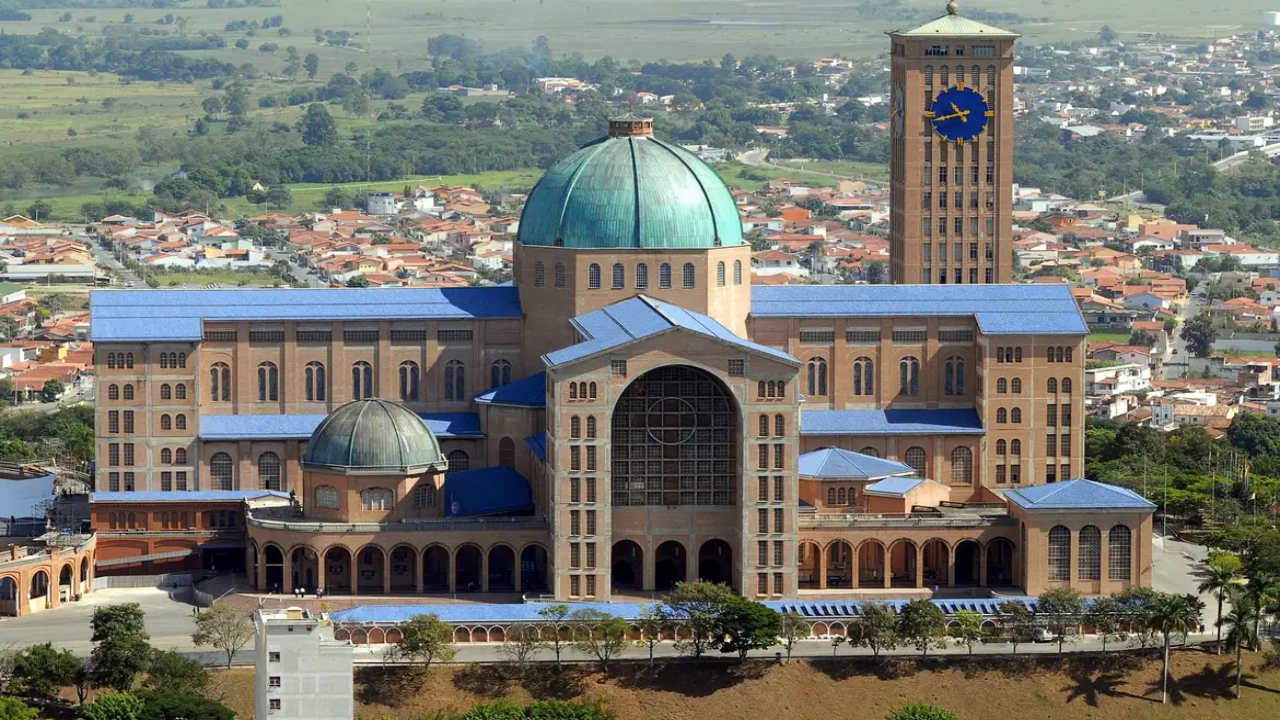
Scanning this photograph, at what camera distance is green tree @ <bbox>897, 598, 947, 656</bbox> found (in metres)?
128

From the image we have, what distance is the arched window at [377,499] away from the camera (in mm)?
135375

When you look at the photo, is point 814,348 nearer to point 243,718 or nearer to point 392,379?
point 392,379

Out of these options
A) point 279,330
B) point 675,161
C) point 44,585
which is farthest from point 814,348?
point 44,585

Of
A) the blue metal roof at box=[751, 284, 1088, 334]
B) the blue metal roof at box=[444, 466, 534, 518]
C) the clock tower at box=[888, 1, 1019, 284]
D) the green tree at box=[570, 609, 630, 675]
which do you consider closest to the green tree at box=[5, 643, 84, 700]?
the green tree at box=[570, 609, 630, 675]

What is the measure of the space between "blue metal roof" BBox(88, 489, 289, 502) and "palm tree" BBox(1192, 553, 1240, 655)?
39425mm

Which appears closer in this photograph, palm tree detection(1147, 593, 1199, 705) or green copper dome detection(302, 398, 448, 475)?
palm tree detection(1147, 593, 1199, 705)

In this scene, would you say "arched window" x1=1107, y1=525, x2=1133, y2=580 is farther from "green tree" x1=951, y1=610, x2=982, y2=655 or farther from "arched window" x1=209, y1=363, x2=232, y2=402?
"arched window" x1=209, y1=363, x2=232, y2=402

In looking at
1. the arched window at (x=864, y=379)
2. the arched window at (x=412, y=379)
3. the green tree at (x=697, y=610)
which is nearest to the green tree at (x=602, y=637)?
the green tree at (x=697, y=610)

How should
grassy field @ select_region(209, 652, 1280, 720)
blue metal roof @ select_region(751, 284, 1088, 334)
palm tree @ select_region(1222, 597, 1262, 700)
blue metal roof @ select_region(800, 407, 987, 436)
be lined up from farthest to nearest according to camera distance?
1. blue metal roof @ select_region(751, 284, 1088, 334)
2. blue metal roof @ select_region(800, 407, 987, 436)
3. palm tree @ select_region(1222, 597, 1262, 700)
4. grassy field @ select_region(209, 652, 1280, 720)

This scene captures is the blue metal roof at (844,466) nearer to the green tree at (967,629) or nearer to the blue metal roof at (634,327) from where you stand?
the blue metal roof at (634,327)

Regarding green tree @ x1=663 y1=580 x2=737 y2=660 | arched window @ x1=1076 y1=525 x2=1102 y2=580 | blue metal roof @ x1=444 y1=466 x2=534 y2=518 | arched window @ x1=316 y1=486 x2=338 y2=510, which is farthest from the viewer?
blue metal roof @ x1=444 y1=466 x2=534 y2=518

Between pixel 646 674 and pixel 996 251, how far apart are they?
4180 cm

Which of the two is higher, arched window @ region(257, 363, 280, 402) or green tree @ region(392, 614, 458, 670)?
arched window @ region(257, 363, 280, 402)

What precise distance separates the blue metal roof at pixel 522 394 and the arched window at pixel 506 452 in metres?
1.70
